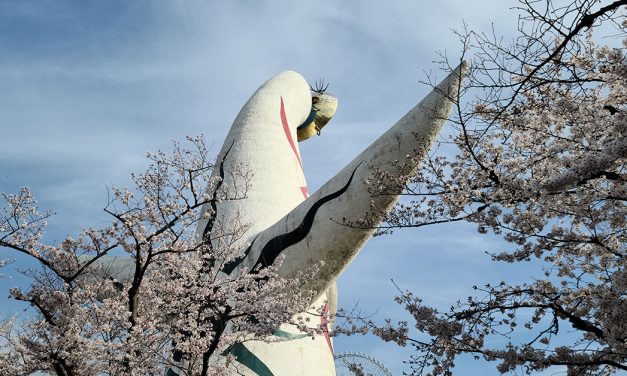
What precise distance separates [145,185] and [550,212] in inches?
186

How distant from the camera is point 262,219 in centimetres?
1270

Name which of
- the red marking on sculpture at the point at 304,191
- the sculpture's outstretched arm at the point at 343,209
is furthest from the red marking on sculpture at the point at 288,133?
the sculpture's outstretched arm at the point at 343,209

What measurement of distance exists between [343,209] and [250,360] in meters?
2.78

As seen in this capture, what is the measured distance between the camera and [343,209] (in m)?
10.9

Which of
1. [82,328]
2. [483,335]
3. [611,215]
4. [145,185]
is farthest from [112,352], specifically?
[611,215]

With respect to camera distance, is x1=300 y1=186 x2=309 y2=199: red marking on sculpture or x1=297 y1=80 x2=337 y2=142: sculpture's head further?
x1=297 y1=80 x2=337 y2=142: sculpture's head

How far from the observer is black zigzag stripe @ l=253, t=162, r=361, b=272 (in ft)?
36.7

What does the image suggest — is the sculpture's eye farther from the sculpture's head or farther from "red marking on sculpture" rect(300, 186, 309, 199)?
"red marking on sculpture" rect(300, 186, 309, 199)

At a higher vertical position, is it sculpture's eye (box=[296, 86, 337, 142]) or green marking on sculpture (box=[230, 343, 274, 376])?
sculpture's eye (box=[296, 86, 337, 142])

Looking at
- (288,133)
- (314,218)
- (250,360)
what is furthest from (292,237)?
(288,133)

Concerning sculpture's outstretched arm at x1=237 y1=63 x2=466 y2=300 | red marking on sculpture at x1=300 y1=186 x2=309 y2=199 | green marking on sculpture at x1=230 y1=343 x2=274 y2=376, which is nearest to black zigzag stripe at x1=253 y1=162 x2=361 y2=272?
sculpture's outstretched arm at x1=237 y1=63 x2=466 y2=300

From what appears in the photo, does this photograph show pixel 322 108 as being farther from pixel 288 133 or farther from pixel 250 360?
pixel 250 360

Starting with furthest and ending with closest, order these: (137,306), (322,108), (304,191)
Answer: (322,108) → (304,191) → (137,306)

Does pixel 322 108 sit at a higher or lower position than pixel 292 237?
higher
